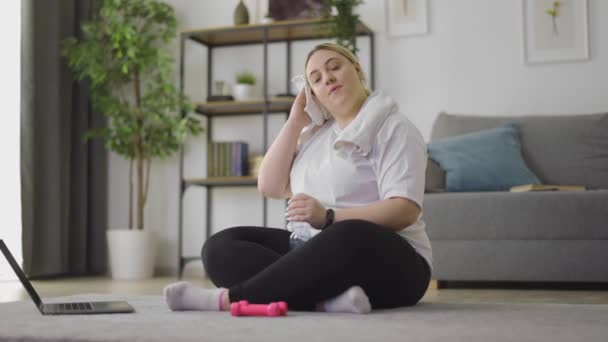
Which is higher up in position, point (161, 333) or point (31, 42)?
point (31, 42)

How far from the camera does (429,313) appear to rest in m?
1.94

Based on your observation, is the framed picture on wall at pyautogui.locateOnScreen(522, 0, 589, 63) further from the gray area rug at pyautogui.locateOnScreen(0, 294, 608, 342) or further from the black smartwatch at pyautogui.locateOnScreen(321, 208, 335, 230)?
the black smartwatch at pyautogui.locateOnScreen(321, 208, 335, 230)

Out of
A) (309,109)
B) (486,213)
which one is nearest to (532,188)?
(486,213)

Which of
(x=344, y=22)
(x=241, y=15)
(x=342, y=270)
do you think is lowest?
(x=342, y=270)

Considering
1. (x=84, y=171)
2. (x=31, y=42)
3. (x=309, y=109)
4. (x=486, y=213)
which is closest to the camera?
(x=309, y=109)

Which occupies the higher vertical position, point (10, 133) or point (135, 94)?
point (135, 94)

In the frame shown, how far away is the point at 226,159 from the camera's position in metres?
4.71

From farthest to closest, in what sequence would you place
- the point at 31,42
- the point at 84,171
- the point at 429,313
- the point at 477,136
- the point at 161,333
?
the point at 84,171
the point at 31,42
the point at 477,136
the point at 429,313
the point at 161,333

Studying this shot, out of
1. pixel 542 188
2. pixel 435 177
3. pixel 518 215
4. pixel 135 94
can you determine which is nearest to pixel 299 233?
pixel 518 215

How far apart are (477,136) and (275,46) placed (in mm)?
1623

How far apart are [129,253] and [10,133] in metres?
1.03

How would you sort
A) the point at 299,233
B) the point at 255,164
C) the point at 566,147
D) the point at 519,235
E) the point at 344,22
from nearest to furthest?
the point at 299,233 < the point at 519,235 < the point at 566,147 < the point at 344,22 < the point at 255,164

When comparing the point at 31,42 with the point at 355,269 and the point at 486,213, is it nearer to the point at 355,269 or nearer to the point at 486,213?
the point at 486,213

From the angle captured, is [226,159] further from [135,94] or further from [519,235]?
[519,235]
